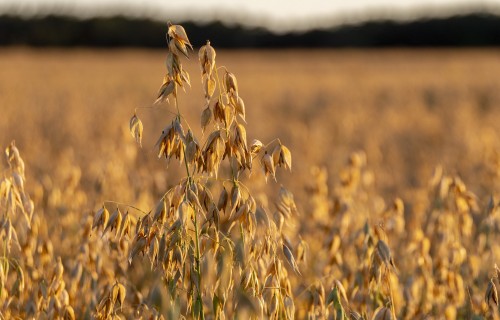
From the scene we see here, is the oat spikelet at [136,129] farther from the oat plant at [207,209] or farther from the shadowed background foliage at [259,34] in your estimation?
the shadowed background foliage at [259,34]

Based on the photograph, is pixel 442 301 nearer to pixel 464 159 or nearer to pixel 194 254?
pixel 194 254

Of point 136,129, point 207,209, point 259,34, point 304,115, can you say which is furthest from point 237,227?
point 259,34

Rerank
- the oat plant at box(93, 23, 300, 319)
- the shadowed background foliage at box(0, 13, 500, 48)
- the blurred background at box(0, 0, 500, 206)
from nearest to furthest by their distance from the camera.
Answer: the oat plant at box(93, 23, 300, 319), the blurred background at box(0, 0, 500, 206), the shadowed background foliage at box(0, 13, 500, 48)

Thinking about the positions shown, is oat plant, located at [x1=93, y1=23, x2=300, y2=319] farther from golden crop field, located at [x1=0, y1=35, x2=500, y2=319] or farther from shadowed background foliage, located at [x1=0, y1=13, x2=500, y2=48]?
shadowed background foliage, located at [x1=0, y1=13, x2=500, y2=48]

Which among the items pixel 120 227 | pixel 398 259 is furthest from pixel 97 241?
pixel 398 259

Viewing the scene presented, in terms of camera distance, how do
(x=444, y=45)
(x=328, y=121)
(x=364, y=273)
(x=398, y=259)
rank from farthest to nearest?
(x=444, y=45), (x=328, y=121), (x=398, y=259), (x=364, y=273)

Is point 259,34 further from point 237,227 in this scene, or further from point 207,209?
point 207,209


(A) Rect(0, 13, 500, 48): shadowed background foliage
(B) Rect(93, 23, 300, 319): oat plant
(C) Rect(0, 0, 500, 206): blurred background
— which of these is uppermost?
(B) Rect(93, 23, 300, 319): oat plant

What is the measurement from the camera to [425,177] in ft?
18.0

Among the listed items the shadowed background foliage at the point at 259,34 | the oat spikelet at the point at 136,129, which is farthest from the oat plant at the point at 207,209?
the shadowed background foliage at the point at 259,34

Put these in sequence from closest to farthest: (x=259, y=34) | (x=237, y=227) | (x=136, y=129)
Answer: (x=136, y=129)
(x=237, y=227)
(x=259, y=34)

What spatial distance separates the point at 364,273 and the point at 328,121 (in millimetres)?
7748

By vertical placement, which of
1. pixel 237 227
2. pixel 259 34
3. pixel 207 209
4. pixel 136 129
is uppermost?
pixel 136 129

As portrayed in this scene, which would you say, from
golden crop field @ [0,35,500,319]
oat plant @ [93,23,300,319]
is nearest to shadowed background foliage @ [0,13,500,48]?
golden crop field @ [0,35,500,319]
